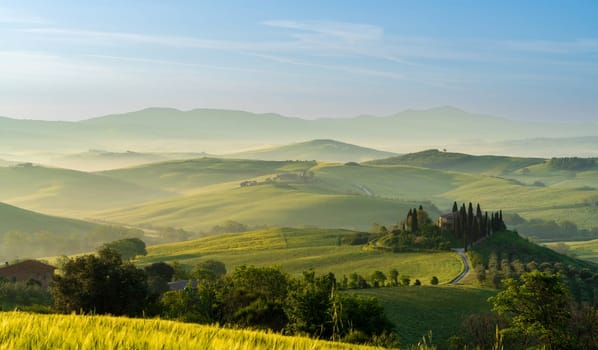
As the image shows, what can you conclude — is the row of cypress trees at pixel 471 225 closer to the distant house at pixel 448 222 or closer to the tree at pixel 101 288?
the distant house at pixel 448 222

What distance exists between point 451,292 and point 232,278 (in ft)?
138

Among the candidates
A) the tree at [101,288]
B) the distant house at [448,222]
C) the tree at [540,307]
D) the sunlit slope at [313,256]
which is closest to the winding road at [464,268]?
the sunlit slope at [313,256]

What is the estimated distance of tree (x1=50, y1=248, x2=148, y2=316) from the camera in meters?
56.7

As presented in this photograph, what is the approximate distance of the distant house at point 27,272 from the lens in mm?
124312

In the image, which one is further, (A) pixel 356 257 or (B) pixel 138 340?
(A) pixel 356 257

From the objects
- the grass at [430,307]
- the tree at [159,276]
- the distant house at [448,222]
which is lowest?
the tree at [159,276]

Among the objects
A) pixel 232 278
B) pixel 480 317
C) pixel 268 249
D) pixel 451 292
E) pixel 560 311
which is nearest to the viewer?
pixel 560 311

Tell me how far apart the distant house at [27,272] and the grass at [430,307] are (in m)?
Answer: 70.7

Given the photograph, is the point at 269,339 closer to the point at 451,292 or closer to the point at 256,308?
the point at 256,308

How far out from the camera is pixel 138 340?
416 inches

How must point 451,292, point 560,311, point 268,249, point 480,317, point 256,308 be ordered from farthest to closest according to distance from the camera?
point 268,249
point 451,292
point 480,317
point 256,308
point 560,311

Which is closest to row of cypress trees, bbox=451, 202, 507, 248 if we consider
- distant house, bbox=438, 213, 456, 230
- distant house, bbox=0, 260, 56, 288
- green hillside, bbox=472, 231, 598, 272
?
distant house, bbox=438, 213, 456, 230

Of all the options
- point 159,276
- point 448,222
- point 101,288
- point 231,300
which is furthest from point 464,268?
point 101,288

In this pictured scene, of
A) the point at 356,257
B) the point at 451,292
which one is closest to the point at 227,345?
the point at 451,292
